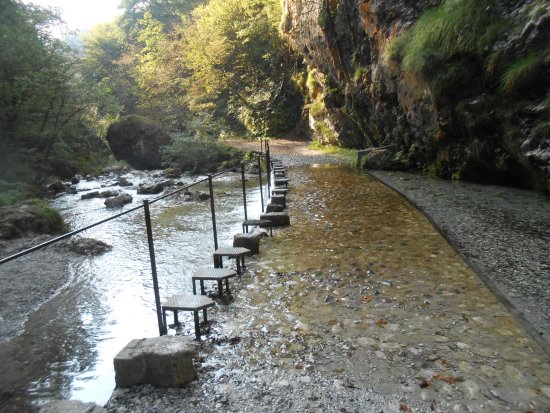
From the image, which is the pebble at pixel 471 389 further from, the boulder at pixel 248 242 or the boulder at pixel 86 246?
the boulder at pixel 86 246

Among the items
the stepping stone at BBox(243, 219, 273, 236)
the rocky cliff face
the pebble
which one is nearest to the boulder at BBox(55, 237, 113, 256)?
the stepping stone at BBox(243, 219, 273, 236)

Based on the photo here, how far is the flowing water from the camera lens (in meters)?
2.98

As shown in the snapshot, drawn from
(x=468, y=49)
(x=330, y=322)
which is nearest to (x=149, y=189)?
(x=468, y=49)

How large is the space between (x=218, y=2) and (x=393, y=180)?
24.2 m

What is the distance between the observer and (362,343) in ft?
11.4

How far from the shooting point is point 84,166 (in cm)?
2016

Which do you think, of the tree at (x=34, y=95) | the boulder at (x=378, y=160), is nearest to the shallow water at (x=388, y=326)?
the boulder at (x=378, y=160)

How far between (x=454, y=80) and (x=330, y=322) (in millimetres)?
8033

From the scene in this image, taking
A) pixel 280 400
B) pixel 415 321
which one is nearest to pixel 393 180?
pixel 415 321

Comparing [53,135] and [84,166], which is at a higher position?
[53,135]

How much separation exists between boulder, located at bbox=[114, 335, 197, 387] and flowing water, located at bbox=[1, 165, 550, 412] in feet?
0.57

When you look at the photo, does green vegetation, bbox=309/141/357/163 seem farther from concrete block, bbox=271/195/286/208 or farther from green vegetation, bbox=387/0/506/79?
concrete block, bbox=271/195/286/208

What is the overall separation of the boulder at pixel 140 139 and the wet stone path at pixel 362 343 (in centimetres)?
1757

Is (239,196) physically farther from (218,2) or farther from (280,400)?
(218,2)
